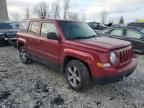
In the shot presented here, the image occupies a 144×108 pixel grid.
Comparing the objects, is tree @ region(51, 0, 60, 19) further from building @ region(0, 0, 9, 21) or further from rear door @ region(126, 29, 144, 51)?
rear door @ region(126, 29, 144, 51)

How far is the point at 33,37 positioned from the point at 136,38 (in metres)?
5.31

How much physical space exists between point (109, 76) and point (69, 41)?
4.61 feet

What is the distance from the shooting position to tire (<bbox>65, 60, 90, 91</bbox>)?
3988 millimetres

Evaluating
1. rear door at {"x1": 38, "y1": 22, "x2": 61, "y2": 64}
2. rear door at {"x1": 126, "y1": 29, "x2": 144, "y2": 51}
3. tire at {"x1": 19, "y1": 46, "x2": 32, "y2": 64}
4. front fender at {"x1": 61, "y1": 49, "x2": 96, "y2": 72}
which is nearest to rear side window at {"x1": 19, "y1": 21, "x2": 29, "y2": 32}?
tire at {"x1": 19, "y1": 46, "x2": 32, "y2": 64}

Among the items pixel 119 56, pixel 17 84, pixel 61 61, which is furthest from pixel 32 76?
pixel 119 56

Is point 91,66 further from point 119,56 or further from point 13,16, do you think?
point 13,16

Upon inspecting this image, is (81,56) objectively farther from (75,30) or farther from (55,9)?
(55,9)

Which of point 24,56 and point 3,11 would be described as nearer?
point 24,56

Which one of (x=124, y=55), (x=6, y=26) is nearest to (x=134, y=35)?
(x=124, y=55)

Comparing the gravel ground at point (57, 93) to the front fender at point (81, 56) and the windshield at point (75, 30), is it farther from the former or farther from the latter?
the windshield at point (75, 30)

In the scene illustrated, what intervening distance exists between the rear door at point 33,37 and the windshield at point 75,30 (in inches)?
46.7

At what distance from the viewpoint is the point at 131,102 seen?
3.86m

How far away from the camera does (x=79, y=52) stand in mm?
4039

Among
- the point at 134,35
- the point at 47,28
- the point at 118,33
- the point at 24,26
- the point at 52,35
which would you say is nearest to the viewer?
the point at 52,35
